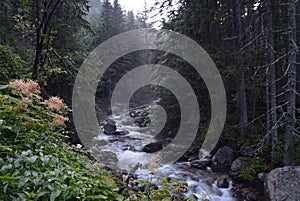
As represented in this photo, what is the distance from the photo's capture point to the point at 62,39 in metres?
9.68

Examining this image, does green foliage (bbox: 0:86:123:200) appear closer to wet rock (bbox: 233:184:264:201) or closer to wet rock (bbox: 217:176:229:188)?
wet rock (bbox: 233:184:264:201)

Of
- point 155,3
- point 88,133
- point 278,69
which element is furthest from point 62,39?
point 278,69

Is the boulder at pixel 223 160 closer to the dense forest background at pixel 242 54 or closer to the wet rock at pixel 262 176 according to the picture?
the dense forest background at pixel 242 54

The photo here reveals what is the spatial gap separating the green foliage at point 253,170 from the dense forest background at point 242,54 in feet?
0.39

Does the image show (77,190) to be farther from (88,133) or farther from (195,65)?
(195,65)

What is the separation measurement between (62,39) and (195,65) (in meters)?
6.31

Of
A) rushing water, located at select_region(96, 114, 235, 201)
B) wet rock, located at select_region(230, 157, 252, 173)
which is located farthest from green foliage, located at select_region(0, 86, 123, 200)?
wet rock, located at select_region(230, 157, 252, 173)

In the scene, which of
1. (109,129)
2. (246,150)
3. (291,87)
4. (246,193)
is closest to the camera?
(291,87)

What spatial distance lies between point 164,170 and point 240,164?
2.77 metres

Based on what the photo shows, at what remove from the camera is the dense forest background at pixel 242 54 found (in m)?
7.89

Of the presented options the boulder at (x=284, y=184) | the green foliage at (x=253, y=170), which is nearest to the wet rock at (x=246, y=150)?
the green foliage at (x=253, y=170)

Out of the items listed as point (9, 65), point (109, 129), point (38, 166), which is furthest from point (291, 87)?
point (109, 129)

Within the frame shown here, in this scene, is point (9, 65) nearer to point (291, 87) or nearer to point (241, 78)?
point (291, 87)

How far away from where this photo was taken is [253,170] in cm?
871
